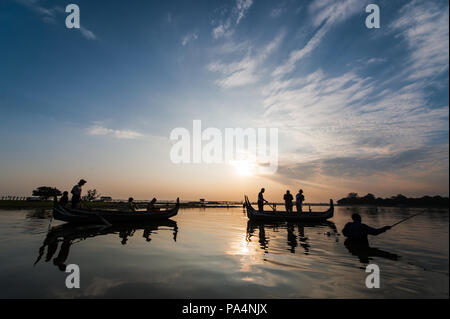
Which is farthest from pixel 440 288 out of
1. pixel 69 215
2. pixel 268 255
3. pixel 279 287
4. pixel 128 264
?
pixel 69 215

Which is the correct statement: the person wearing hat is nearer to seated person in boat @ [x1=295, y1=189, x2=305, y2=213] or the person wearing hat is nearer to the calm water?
the calm water

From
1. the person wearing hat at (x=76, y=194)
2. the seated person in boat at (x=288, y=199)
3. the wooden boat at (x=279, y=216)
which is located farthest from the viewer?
the seated person in boat at (x=288, y=199)

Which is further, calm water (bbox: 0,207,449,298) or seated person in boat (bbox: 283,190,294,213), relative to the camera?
seated person in boat (bbox: 283,190,294,213)

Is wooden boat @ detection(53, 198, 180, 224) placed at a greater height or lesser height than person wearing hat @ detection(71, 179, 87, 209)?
lesser

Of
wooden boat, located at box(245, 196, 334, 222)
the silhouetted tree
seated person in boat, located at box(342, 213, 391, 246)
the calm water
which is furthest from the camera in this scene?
the silhouetted tree

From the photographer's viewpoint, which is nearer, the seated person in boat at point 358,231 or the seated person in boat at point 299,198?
the seated person in boat at point 358,231

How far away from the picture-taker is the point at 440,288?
507cm

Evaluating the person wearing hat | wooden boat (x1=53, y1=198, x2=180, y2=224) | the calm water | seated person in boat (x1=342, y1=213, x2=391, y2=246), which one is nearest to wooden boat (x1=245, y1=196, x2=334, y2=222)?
wooden boat (x1=53, y1=198, x2=180, y2=224)

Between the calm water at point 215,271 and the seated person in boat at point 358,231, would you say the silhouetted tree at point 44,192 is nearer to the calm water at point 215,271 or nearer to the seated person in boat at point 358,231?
the calm water at point 215,271

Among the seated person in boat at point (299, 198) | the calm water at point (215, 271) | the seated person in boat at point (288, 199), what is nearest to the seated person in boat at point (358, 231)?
the calm water at point (215, 271)

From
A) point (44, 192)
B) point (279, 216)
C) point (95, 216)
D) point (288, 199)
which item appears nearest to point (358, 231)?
point (279, 216)
